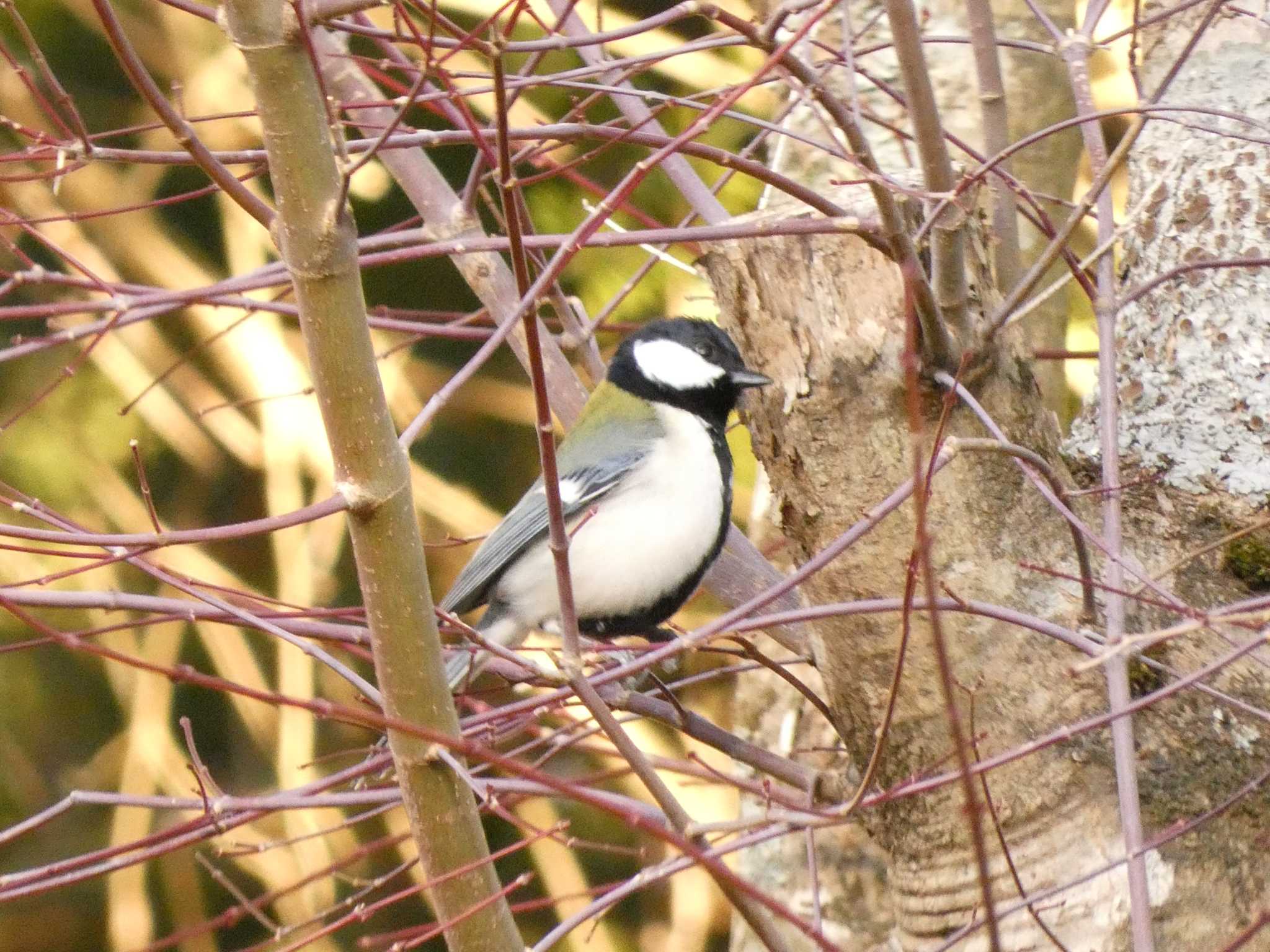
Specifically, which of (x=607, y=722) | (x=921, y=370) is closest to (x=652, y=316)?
(x=921, y=370)

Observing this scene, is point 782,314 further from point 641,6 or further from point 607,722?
point 641,6

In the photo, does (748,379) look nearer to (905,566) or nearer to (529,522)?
(905,566)

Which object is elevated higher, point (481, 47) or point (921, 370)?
point (481, 47)

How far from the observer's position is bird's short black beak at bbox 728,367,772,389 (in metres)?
1.68

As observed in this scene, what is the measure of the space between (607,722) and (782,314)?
29.2 inches

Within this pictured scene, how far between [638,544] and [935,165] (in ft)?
2.50

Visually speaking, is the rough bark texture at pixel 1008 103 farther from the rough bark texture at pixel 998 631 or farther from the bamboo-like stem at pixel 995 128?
the rough bark texture at pixel 998 631

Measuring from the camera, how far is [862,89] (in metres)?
2.84

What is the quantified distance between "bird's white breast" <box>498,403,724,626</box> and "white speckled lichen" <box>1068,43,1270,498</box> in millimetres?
537

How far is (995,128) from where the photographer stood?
1.70 m

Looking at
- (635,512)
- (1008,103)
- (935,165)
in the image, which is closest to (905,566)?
(935,165)

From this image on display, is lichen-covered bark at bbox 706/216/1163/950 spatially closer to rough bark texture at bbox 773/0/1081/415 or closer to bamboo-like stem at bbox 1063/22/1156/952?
bamboo-like stem at bbox 1063/22/1156/952

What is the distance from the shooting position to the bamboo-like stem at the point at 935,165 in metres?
1.26

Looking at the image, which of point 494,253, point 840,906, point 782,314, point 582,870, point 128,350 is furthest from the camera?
point 582,870
